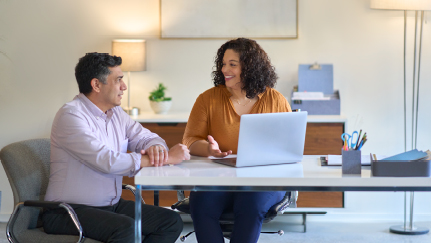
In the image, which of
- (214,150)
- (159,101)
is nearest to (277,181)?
(214,150)

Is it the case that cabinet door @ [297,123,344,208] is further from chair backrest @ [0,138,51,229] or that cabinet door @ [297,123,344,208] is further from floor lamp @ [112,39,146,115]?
chair backrest @ [0,138,51,229]

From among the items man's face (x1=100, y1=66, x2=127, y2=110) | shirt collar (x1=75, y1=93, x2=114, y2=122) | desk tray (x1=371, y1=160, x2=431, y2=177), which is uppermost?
man's face (x1=100, y1=66, x2=127, y2=110)

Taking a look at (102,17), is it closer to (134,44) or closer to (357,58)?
(134,44)

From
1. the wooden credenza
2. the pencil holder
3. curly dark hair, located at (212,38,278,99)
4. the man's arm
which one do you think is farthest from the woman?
the wooden credenza

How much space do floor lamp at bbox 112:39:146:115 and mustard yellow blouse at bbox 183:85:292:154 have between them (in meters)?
1.39

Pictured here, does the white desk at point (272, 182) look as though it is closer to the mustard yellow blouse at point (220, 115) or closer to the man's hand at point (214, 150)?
the man's hand at point (214, 150)

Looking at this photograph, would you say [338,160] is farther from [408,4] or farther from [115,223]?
[408,4]

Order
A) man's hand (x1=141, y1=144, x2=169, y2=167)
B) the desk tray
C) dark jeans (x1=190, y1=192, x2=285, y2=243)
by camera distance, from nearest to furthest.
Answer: the desk tray, man's hand (x1=141, y1=144, x2=169, y2=167), dark jeans (x1=190, y1=192, x2=285, y2=243)

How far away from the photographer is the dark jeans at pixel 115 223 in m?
2.09

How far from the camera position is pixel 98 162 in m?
2.10

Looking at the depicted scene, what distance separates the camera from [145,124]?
3789mm

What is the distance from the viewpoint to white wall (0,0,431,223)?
4070 millimetres

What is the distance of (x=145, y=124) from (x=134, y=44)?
0.64 metres

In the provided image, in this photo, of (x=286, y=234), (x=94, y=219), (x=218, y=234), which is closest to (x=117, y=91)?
(x=94, y=219)
